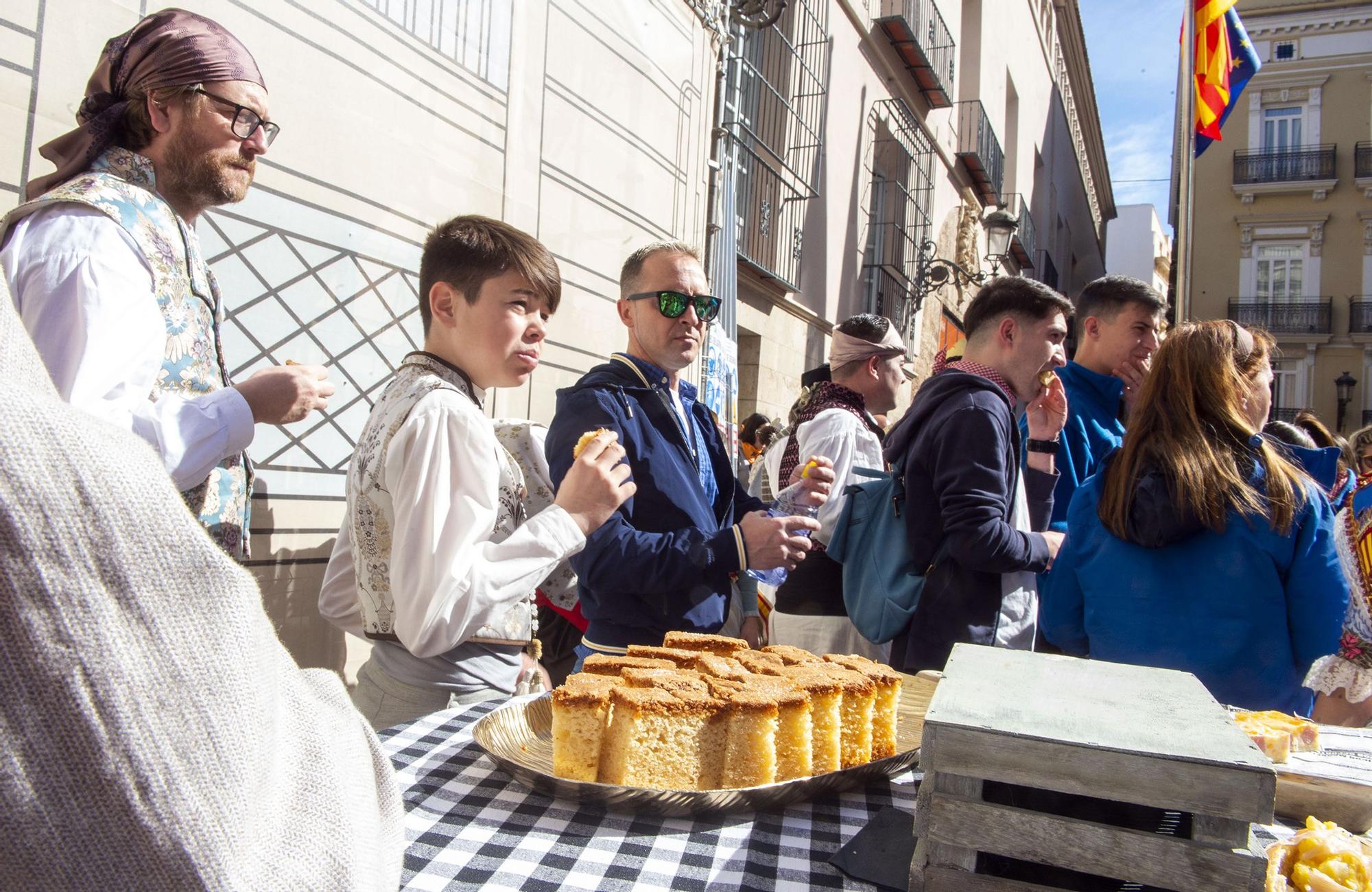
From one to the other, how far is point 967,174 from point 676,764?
55.0ft

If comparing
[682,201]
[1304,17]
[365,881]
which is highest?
[1304,17]

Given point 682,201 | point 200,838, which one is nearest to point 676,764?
point 200,838

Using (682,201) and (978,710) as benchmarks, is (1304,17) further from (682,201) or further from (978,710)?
(978,710)

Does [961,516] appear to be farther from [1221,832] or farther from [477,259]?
[1221,832]

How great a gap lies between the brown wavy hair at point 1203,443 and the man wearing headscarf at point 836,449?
0.92m

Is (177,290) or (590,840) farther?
(177,290)

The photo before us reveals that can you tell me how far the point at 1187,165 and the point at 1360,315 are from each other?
916 inches

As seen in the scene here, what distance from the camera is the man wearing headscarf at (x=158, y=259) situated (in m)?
1.51

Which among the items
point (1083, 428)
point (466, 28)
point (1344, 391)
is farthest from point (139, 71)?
point (1344, 391)

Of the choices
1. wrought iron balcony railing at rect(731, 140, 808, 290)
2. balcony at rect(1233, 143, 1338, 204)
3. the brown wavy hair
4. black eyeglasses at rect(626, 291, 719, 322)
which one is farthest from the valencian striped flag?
balcony at rect(1233, 143, 1338, 204)

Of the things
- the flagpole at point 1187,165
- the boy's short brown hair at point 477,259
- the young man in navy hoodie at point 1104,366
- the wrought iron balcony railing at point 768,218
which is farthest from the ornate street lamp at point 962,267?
the boy's short brown hair at point 477,259

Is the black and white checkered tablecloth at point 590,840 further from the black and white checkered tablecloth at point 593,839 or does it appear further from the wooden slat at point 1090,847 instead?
the wooden slat at point 1090,847

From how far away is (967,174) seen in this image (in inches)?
640

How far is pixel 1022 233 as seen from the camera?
20.5 m
